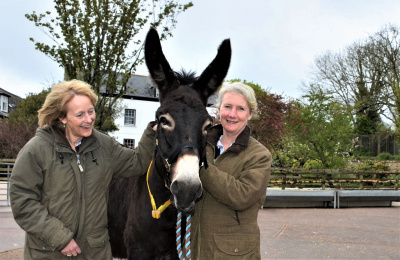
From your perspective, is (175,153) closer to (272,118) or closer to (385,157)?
(272,118)

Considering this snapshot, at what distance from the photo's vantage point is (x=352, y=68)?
33.7 metres

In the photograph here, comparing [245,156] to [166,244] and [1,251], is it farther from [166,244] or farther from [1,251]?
[1,251]

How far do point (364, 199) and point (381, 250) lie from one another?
300 inches

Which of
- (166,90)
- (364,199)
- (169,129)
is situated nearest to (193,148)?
(169,129)

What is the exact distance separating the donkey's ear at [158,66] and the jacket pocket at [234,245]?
116 centimetres

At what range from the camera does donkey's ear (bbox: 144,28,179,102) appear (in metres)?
2.60

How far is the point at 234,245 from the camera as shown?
2328 millimetres

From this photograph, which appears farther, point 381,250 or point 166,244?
point 381,250

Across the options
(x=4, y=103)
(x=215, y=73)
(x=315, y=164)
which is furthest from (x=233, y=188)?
(x=4, y=103)

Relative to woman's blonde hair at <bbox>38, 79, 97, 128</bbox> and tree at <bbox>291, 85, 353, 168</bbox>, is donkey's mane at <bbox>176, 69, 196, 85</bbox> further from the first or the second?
tree at <bbox>291, 85, 353, 168</bbox>

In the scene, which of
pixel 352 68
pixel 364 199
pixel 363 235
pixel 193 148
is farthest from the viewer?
pixel 352 68

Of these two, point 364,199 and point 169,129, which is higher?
point 169,129

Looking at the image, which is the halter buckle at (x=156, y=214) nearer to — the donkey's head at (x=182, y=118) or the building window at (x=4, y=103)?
the donkey's head at (x=182, y=118)

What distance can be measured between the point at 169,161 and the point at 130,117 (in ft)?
107
